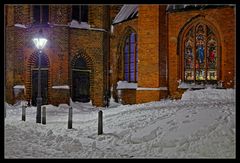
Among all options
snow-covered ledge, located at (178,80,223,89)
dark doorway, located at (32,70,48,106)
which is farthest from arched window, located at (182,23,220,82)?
dark doorway, located at (32,70,48,106)

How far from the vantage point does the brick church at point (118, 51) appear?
1823 centimetres

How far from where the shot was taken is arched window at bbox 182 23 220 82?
18.4 metres

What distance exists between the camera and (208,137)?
340 inches

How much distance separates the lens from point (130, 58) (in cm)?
2278

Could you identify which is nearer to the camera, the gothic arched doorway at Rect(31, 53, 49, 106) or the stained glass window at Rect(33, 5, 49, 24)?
the gothic arched doorway at Rect(31, 53, 49, 106)

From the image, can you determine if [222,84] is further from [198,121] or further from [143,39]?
[198,121]

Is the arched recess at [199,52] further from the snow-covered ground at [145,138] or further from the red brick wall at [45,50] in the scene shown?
the red brick wall at [45,50]

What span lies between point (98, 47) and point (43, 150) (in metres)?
15.4

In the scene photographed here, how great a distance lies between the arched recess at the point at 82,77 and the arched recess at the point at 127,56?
210 centimetres

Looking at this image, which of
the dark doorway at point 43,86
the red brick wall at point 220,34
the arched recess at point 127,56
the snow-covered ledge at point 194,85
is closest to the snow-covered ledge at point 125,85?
the arched recess at point 127,56

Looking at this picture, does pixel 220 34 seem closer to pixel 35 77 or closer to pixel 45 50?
pixel 45 50

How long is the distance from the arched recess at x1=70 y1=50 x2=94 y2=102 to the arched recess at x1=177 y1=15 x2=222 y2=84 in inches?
286

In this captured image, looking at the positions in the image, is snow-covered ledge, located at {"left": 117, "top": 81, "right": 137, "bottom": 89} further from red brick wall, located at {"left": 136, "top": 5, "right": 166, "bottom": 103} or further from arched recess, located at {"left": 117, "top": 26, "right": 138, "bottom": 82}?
red brick wall, located at {"left": 136, "top": 5, "right": 166, "bottom": 103}

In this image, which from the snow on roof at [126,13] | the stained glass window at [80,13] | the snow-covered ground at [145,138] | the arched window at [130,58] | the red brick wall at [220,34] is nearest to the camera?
the snow-covered ground at [145,138]
